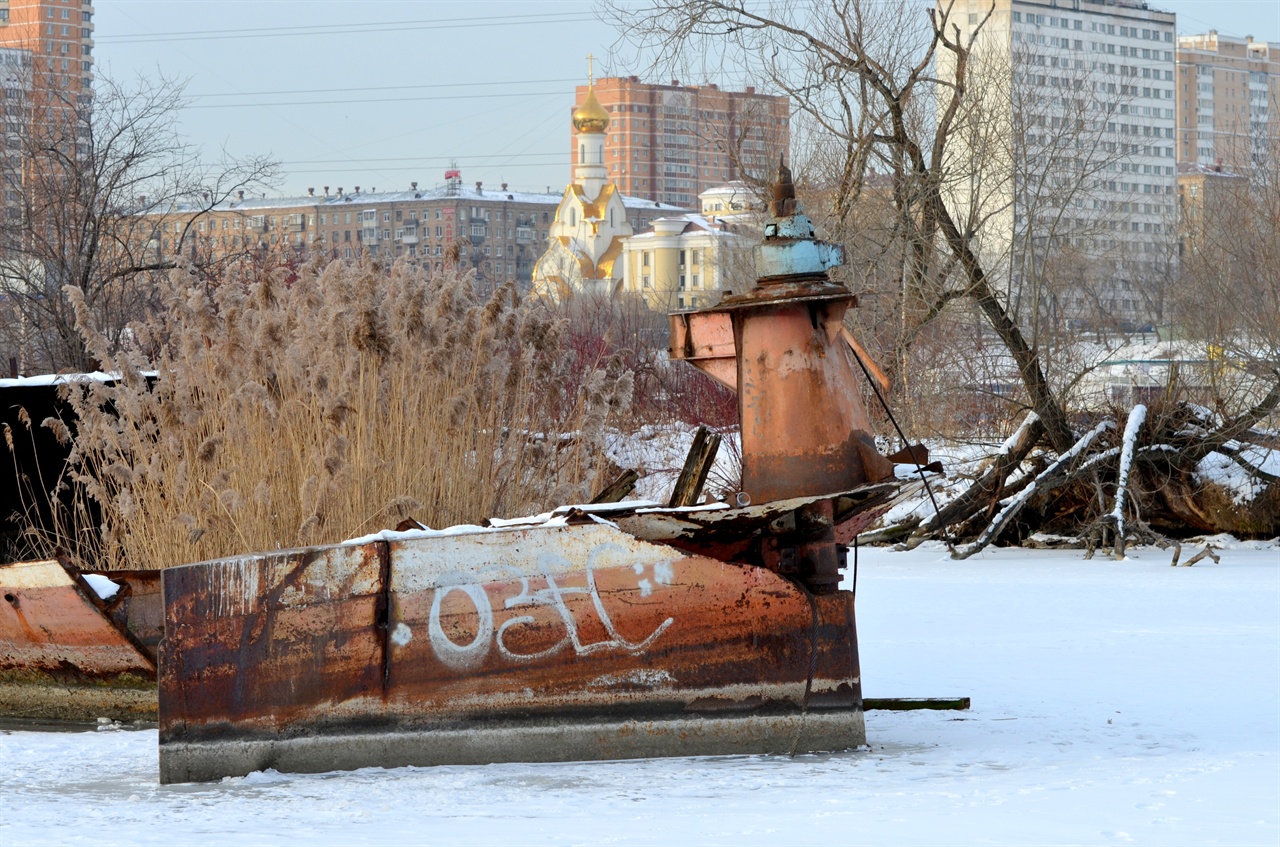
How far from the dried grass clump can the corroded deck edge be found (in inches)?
46.9

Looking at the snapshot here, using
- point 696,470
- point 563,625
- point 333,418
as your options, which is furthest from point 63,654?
point 696,470

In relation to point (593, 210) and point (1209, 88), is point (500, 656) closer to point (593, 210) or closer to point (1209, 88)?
point (593, 210)

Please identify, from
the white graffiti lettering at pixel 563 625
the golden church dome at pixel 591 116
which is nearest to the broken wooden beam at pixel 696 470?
the white graffiti lettering at pixel 563 625

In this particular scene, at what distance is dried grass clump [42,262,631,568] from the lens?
618 centimetres

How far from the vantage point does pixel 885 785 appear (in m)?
4.27

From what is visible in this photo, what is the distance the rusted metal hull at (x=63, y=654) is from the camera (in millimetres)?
5699

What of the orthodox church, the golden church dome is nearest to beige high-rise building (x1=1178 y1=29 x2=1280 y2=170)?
the orthodox church

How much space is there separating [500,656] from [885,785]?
1184 millimetres

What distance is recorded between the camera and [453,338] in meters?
6.54

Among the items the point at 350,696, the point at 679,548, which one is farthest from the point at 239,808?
the point at 679,548

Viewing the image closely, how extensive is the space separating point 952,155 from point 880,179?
30.2 inches

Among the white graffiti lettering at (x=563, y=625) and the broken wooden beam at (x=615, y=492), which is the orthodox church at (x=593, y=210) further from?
the white graffiti lettering at (x=563, y=625)

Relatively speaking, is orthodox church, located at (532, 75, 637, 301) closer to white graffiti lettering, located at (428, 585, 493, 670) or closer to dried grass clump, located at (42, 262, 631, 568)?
dried grass clump, located at (42, 262, 631, 568)

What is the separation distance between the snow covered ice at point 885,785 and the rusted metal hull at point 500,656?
0.37ft
